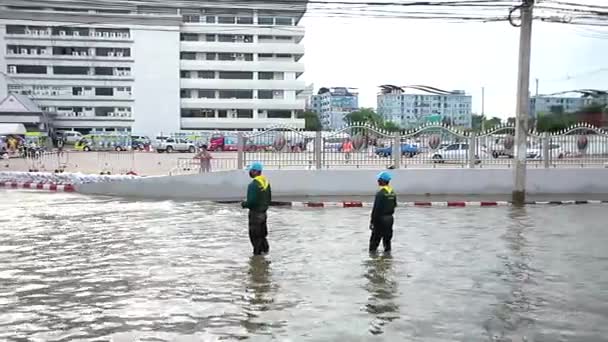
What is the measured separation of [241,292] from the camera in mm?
8602

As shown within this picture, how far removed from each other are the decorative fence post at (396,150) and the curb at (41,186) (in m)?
11.6

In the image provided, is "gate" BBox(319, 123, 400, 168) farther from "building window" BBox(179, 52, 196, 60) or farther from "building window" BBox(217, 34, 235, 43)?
"building window" BBox(179, 52, 196, 60)

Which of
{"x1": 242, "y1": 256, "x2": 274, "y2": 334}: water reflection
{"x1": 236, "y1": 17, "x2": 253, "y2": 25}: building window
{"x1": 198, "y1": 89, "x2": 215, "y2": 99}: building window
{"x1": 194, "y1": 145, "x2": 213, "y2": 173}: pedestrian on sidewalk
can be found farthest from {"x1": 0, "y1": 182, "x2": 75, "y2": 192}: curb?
{"x1": 236, "y1": 17, "x2": 253, "y2": 25}: building window

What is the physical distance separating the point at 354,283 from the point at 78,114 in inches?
3049

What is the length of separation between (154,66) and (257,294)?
257 feet

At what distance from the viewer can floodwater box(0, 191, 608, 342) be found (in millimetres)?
6938

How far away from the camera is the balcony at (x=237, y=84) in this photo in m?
84.3

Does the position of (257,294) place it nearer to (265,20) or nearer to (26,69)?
(26,69)

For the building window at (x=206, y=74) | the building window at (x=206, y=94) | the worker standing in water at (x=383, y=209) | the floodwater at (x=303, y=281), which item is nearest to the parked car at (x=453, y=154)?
the floodwater at (x=303, y=281)

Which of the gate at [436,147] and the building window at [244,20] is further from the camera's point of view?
the building window at [244,20]

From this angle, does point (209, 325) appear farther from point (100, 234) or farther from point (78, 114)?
point (78, 114)

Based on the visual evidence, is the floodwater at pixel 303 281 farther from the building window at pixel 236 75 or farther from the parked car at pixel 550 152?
the building window at pixel 236 75

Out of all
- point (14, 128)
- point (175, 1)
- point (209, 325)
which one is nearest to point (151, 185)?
point (209, 325)

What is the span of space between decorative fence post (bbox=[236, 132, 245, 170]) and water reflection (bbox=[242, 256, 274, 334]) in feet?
36.3
